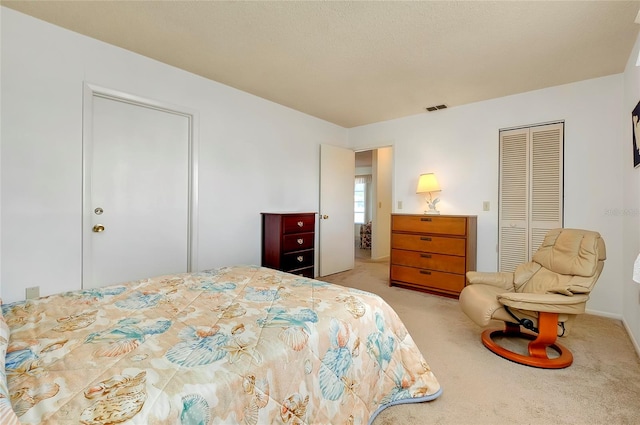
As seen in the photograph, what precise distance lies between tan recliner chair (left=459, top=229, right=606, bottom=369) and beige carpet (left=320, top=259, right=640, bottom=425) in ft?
0.43

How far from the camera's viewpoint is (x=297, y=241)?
350cm

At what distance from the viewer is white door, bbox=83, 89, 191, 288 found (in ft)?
8.02

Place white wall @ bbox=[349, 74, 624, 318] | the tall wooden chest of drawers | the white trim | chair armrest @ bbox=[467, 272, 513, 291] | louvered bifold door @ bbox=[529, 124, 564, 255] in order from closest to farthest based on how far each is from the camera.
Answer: the white trim, chair armrest @ bbox=[467, 272, 513, 291], white wall @ bbox=[349, 74, 624, 318], louvered bifold door @ bbox=[529, 124, 564, 255], the tall wooden chest of drawers

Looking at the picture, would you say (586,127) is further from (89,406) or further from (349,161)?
(89,406)

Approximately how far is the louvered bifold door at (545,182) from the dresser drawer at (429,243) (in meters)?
0.78

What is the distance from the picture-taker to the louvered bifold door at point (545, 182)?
10.5ft

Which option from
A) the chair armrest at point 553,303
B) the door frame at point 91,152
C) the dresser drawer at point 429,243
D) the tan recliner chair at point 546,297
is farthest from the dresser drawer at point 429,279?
the door frame at point 91,152

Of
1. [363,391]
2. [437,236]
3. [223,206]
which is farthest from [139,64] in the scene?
[437,236]

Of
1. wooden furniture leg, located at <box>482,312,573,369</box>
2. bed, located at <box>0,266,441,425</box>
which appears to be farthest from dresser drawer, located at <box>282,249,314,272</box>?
wooden furniture leg, located at <box>482,312,573,369</box>

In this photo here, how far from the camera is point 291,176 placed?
405 centimetres

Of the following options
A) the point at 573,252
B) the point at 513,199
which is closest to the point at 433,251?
the point at 513,199

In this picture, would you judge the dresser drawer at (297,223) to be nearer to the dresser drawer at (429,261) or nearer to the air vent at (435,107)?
the dresser drawer at (429,261)

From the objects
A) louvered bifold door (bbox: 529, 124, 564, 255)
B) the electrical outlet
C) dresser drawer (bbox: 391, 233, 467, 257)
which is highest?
louvered bifold door (bbox: 529, 124, 564, 255)

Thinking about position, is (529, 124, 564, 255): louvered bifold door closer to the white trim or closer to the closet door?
the closet door
